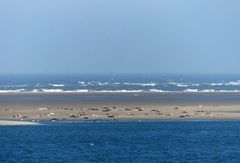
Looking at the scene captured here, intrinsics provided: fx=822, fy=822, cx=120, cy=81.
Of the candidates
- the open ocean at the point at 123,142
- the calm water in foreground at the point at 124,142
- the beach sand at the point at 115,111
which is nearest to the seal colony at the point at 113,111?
the beach sand at the point at 115,111

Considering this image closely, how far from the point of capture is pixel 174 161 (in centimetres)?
4394

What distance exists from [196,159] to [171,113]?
96.4 feet

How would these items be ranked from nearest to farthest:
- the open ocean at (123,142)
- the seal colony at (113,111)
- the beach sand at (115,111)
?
the open ocean at (123,142)
the seal colony at (113,111)
the beach sand at (115,111)

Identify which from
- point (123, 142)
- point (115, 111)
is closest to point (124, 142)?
point (123, 142)

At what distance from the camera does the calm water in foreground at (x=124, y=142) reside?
4572cm

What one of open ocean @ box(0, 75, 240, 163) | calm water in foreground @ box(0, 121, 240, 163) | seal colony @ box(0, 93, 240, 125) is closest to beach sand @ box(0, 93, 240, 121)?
seal colony @ box(0, 93, 240, 125)

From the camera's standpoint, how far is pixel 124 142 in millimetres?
53188

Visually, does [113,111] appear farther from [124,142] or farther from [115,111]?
[124,142]

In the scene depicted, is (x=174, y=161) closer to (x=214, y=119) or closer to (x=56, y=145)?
(x=56, y=145)

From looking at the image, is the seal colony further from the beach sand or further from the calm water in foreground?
the calm water in foreground

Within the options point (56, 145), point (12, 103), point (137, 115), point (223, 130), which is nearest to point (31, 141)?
point (56, 145)

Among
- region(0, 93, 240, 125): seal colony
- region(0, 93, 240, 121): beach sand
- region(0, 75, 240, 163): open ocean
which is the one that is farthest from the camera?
region(0, 93, 240, 121): beach sand

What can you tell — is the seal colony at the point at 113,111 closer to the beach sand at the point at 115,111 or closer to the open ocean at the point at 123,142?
the beach sand at the point at 115,111

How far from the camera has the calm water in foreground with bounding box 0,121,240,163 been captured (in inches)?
1800
